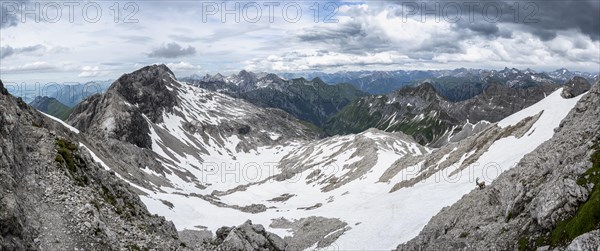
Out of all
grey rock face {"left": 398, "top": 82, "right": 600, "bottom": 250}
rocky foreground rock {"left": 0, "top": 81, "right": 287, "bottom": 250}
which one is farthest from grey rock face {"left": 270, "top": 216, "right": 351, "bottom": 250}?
rocky foreground rock {"left": 0, "top": 81, "right": 287, "bottom": 250}

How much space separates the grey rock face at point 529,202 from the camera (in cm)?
2577

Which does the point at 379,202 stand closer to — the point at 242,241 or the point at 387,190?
the point at 387,190

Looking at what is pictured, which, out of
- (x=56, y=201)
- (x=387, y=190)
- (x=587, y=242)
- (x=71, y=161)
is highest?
(x=71, y=161)

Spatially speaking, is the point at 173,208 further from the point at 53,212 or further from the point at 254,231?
the point at 53,212

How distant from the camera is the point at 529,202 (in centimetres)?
2991

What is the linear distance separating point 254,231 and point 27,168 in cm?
1978

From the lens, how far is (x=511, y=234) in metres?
28.2

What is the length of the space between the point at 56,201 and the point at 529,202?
3457cm

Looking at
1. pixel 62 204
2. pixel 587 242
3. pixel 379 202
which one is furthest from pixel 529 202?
pixel 379 202

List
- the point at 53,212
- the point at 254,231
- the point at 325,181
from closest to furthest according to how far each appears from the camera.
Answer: the point at 53,212, the point at 254,231, the point at 325,181

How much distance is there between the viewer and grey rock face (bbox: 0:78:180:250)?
23.9 m

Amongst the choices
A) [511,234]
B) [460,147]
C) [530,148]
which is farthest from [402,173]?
[511,234]

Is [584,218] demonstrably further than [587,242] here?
Yes

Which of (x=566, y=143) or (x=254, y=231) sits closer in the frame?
(x=566, y=143)
